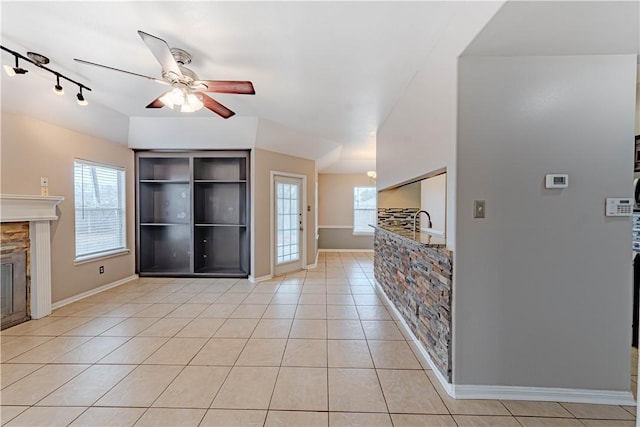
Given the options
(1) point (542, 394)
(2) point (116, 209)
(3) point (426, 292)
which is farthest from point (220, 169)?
(1) point (542, 394)

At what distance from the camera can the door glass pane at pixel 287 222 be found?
538cm

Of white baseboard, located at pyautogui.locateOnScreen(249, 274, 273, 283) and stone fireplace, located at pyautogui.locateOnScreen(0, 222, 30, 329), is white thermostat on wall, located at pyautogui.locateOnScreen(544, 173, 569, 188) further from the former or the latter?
stone fireplace, located at pyautogui.locateOnScreen(0, 222, 30, 329)

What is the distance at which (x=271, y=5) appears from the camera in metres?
1.80

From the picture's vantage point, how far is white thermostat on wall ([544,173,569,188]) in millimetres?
1874

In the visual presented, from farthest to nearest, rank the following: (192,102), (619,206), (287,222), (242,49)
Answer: (287,222) < (192,102) < (242,49) < (619,206)

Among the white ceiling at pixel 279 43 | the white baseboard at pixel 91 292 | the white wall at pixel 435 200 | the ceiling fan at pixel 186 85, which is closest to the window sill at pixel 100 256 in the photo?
the white baseboard at pixel 91 292

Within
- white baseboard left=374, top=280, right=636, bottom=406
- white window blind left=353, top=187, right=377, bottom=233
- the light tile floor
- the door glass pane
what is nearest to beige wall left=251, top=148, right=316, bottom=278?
the door glass pane

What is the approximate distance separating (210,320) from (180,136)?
3.06 metres

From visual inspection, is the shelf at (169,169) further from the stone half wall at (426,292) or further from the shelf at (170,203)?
the stone half wall at (426,292)

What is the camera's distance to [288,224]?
558 centimetres

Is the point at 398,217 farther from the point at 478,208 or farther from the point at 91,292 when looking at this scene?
the point at 91,292

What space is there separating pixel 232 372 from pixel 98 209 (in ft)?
12.0

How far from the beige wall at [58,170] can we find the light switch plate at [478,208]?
184 inches

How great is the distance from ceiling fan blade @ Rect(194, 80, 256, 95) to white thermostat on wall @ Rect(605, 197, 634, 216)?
2.75 metres
